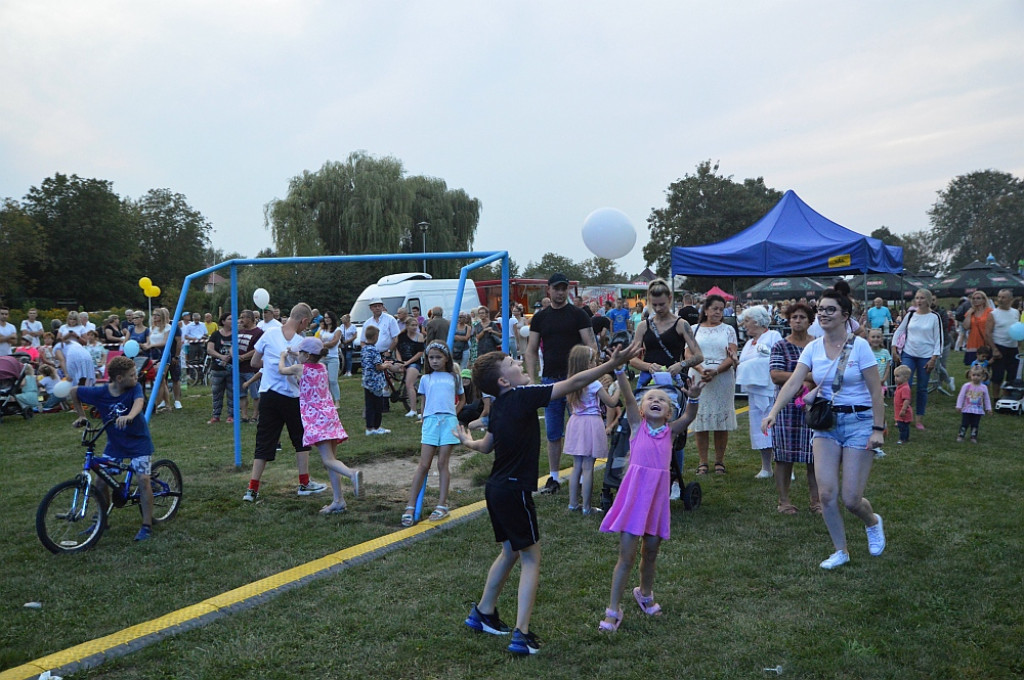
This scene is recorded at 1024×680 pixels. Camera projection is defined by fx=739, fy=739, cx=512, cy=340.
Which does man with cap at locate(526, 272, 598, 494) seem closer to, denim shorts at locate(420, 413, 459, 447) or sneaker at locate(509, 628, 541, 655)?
denim shorts at locate(420, 413, 459, 447)

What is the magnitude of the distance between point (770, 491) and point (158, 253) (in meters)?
66.3

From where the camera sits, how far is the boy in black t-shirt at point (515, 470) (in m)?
3.90

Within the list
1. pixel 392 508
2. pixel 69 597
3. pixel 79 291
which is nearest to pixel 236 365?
pixel 392 508

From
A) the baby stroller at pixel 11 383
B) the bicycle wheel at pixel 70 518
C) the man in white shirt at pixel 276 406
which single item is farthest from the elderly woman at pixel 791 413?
the baby stroller at pixel 11 383

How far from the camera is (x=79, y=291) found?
5153cm

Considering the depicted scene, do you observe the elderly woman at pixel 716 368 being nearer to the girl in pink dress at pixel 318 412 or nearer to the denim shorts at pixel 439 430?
the denim shorts at pixel 439 430

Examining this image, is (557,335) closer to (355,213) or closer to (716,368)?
(716,368)

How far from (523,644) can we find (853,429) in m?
2.61

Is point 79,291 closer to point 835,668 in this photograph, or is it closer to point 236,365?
point 236,365

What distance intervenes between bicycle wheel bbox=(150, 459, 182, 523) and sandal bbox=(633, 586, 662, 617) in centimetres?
430

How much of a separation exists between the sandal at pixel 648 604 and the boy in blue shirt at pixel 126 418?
409 centimetres

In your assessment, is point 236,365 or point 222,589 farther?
point 236,365

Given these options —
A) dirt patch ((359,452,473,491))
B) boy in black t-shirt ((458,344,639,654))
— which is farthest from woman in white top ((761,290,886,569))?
dirt patch ((359,452,473,491))

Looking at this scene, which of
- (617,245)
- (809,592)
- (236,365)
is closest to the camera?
(809,592)
